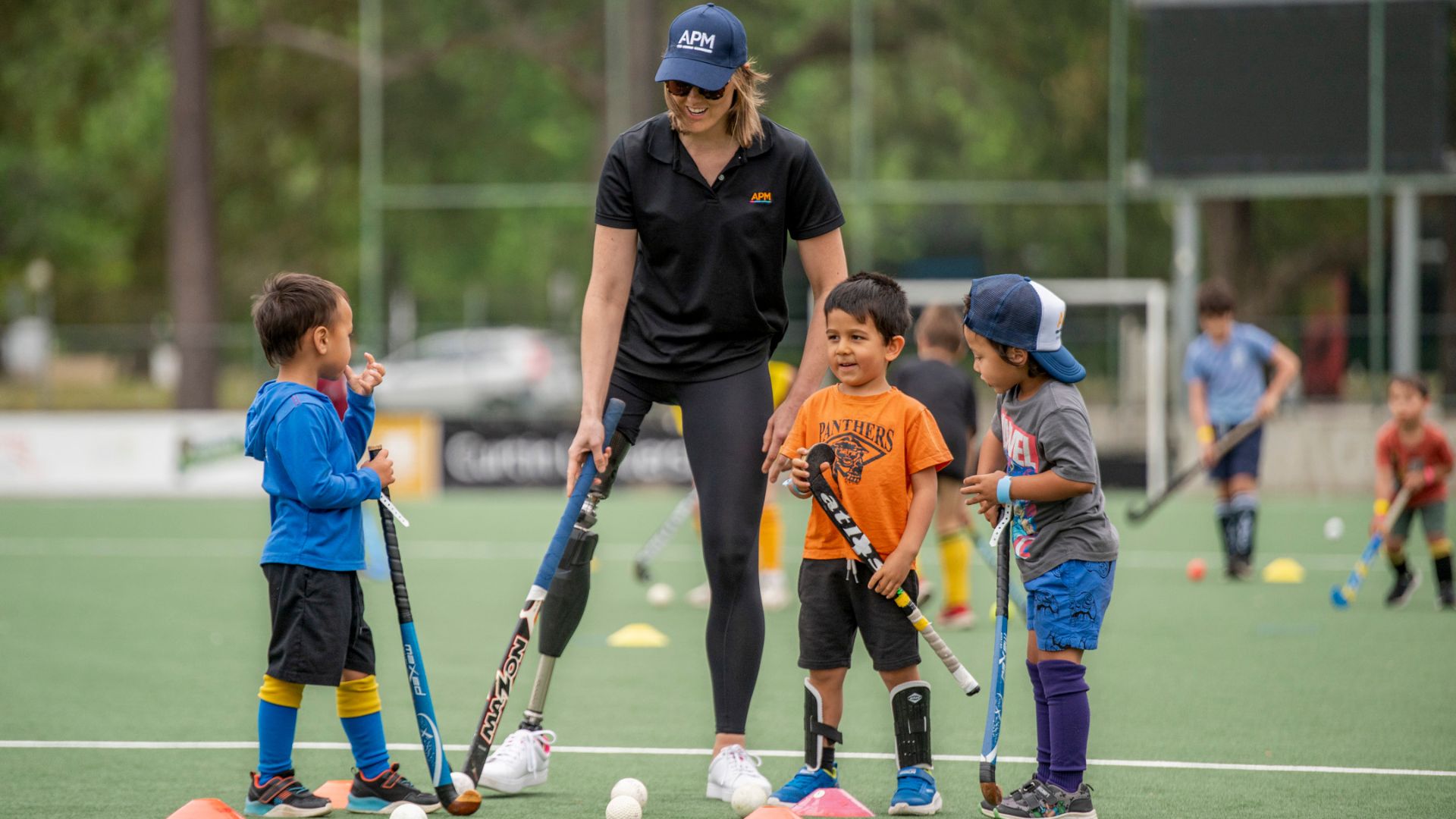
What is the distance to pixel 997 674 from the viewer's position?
4777mm

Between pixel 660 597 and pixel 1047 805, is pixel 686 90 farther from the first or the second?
pixel 660 597

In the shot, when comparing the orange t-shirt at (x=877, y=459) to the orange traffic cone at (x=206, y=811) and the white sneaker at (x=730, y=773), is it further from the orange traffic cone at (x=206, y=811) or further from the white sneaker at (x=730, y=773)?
the orange traffic cone at (x=206, y=811)

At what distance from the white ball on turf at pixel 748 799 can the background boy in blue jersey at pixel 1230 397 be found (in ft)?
23.9

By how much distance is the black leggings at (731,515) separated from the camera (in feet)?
16.7

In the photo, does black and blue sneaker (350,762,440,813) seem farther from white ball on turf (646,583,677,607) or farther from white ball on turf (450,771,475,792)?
white ball on turf (646,583,677,607)

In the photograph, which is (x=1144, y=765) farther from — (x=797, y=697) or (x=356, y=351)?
(x=356, y=351)

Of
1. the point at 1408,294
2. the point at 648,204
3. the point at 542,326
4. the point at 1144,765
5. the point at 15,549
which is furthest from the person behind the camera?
the point at 542,326

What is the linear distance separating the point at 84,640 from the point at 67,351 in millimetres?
19256

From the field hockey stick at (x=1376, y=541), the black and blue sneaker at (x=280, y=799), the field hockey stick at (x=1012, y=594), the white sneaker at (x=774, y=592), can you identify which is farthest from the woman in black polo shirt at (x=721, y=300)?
the field hockey stick at (x=1376, y=541)

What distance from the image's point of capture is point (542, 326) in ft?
76.1

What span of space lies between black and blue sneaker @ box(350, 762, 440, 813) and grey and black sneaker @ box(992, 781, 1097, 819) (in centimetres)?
161

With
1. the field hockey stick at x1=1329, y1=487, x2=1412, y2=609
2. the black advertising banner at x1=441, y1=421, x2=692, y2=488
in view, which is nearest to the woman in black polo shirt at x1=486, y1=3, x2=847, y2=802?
the field hockey stick at x1=1329, y1=487, x2=1412, y2=609

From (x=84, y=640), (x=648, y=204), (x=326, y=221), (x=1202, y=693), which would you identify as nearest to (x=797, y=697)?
(x=1202, y=693)

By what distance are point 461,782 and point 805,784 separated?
97 centimetres
